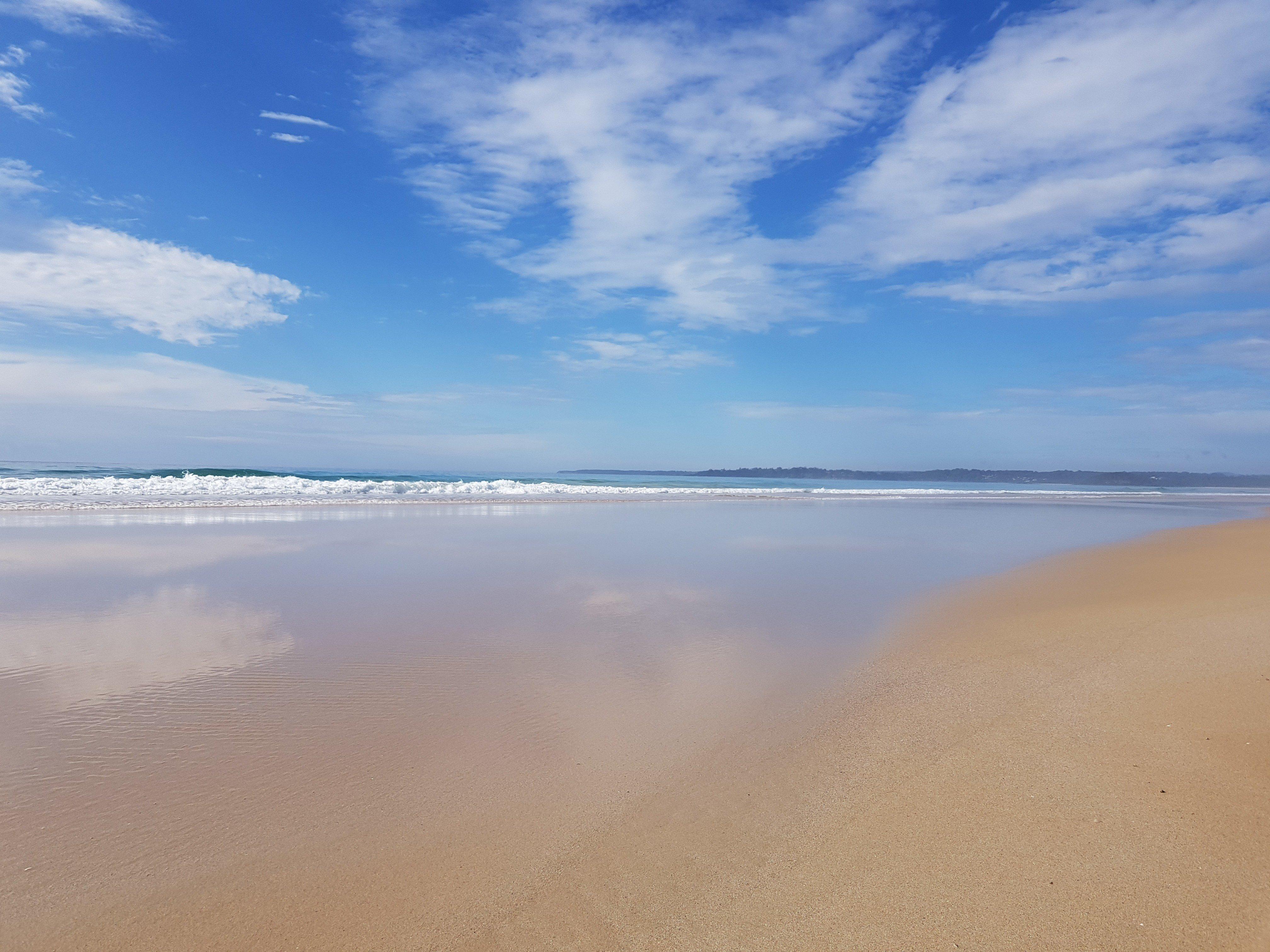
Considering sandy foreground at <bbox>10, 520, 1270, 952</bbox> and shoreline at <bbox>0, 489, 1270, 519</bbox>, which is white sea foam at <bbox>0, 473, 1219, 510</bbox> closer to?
shoreline at <bbox>0, 489, 1270, 519</bbox>

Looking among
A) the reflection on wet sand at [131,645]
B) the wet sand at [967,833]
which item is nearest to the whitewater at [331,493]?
the reflection on wet sand at [131,645]

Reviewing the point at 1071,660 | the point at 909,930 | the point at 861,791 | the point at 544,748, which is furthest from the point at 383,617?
the point at 1071,660

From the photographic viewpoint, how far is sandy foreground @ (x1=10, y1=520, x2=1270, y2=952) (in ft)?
6.79

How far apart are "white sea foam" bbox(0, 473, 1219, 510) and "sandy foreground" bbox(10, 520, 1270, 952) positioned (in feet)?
61.2

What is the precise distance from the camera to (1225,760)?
3193 millimetres

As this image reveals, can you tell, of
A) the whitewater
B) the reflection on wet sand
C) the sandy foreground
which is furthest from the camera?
the whitewater

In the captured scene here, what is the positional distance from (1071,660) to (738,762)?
3.06 m

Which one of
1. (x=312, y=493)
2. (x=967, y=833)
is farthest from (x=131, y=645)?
(x=312, y=493)

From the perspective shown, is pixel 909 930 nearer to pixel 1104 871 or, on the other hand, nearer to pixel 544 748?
pixel 1104 871

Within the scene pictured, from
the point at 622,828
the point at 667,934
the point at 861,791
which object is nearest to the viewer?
the point at 667,934

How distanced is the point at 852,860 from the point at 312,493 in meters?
26.8

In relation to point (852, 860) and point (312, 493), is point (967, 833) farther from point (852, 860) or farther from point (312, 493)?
point (312, 493)

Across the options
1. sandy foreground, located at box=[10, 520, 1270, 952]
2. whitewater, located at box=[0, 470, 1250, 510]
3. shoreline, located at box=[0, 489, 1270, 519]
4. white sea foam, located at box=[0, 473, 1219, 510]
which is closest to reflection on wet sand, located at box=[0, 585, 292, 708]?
sandy foreground, located at box=[10, 520, 1270, 952]

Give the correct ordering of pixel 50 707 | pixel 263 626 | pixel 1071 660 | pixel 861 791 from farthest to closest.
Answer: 1. pixel 263 626
2. pixel 1071 660
3. pixel 50 707
4. pixel 861 791
